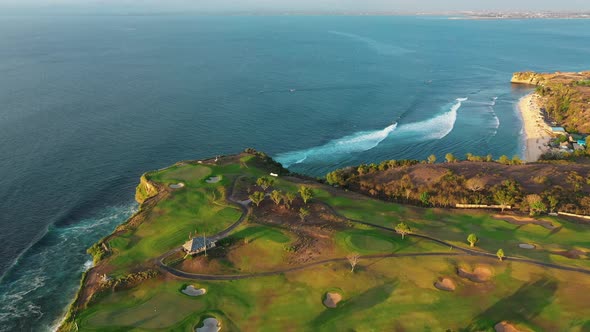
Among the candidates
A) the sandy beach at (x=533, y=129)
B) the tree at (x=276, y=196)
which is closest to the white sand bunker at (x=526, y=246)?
the tree at (x=276, y=196)

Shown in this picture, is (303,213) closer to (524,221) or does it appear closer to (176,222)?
(176,222)

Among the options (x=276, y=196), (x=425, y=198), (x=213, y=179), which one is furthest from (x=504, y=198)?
(x=213, y=179)

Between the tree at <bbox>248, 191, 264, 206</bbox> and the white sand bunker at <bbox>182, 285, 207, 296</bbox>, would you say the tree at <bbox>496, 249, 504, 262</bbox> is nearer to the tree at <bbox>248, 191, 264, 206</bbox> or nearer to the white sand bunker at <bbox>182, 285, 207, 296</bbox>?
the tree at <bbox>248, 191, 264, 206</bbox>

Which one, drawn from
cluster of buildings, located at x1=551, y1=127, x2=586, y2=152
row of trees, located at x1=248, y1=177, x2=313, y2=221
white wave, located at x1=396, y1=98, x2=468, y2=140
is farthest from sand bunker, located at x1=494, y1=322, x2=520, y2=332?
cluster of buildings, located at x1=551, y1=127, x2=586, y2=152

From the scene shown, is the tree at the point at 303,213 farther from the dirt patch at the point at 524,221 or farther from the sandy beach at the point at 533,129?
the sandy beach at the point at 533,129

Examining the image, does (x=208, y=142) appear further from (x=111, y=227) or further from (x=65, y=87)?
(x=65, y=87)
